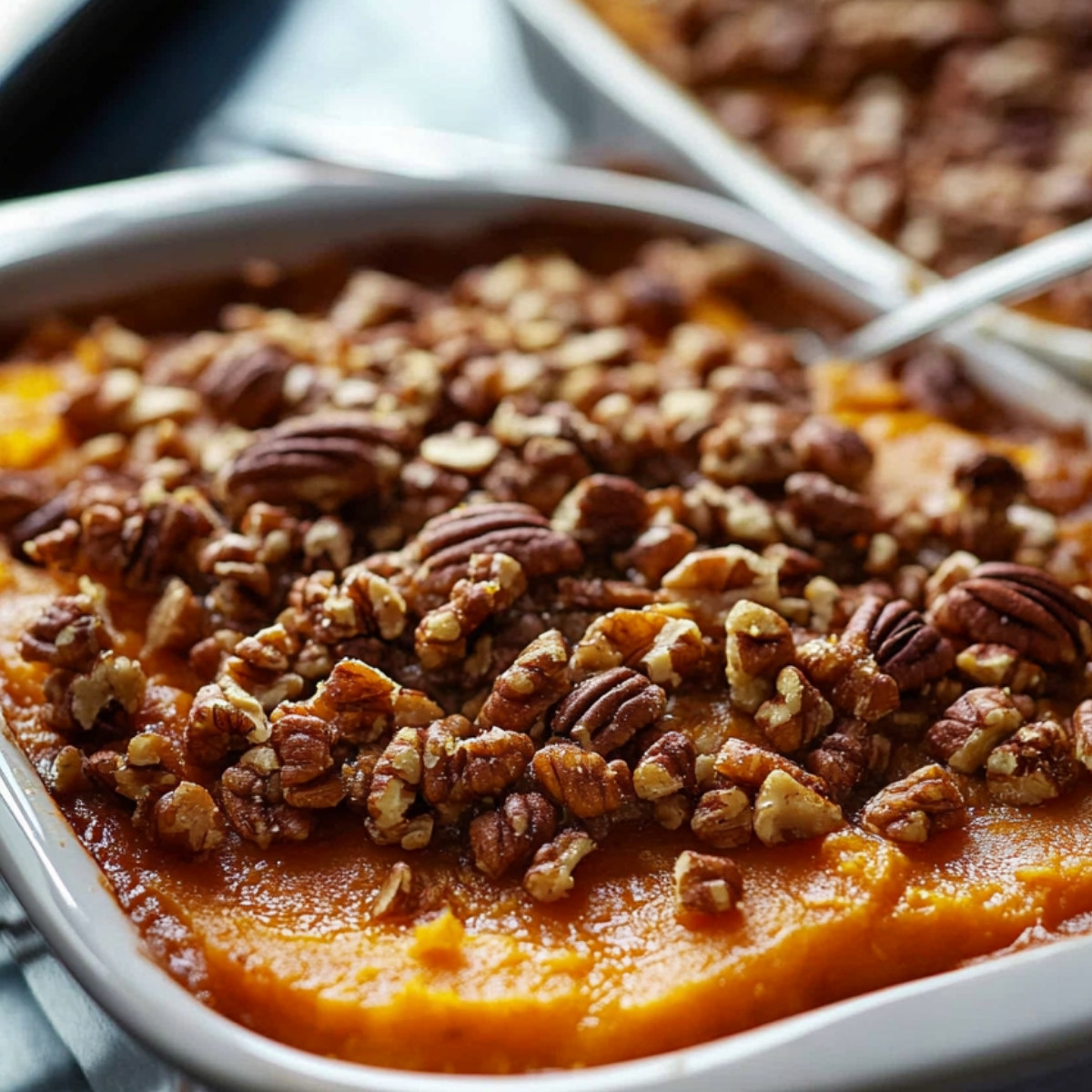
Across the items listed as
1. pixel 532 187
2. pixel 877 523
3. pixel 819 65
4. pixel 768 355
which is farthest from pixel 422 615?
pixel 819 65

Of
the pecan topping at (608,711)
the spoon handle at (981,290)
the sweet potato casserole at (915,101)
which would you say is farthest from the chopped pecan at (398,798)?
the sweet potato casserole at (915,101)

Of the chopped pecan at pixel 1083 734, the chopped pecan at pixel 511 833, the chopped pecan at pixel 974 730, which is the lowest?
the chopped pecan at pixel 1083 734

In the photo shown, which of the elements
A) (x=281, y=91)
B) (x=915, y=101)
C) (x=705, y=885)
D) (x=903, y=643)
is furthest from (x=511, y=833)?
(x=281, y=91)

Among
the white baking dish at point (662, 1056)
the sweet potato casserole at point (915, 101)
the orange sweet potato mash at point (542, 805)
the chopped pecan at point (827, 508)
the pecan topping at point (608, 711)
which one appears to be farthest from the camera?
the sweet potato casserole at point (915, 101)

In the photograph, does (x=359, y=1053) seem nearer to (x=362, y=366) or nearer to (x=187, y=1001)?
(x=187, y=1001)

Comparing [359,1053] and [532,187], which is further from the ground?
[532,187]

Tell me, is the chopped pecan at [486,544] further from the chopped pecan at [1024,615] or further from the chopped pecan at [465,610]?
the chopped pecan at [1024,615]

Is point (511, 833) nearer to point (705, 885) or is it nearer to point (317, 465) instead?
point (705, 885)
